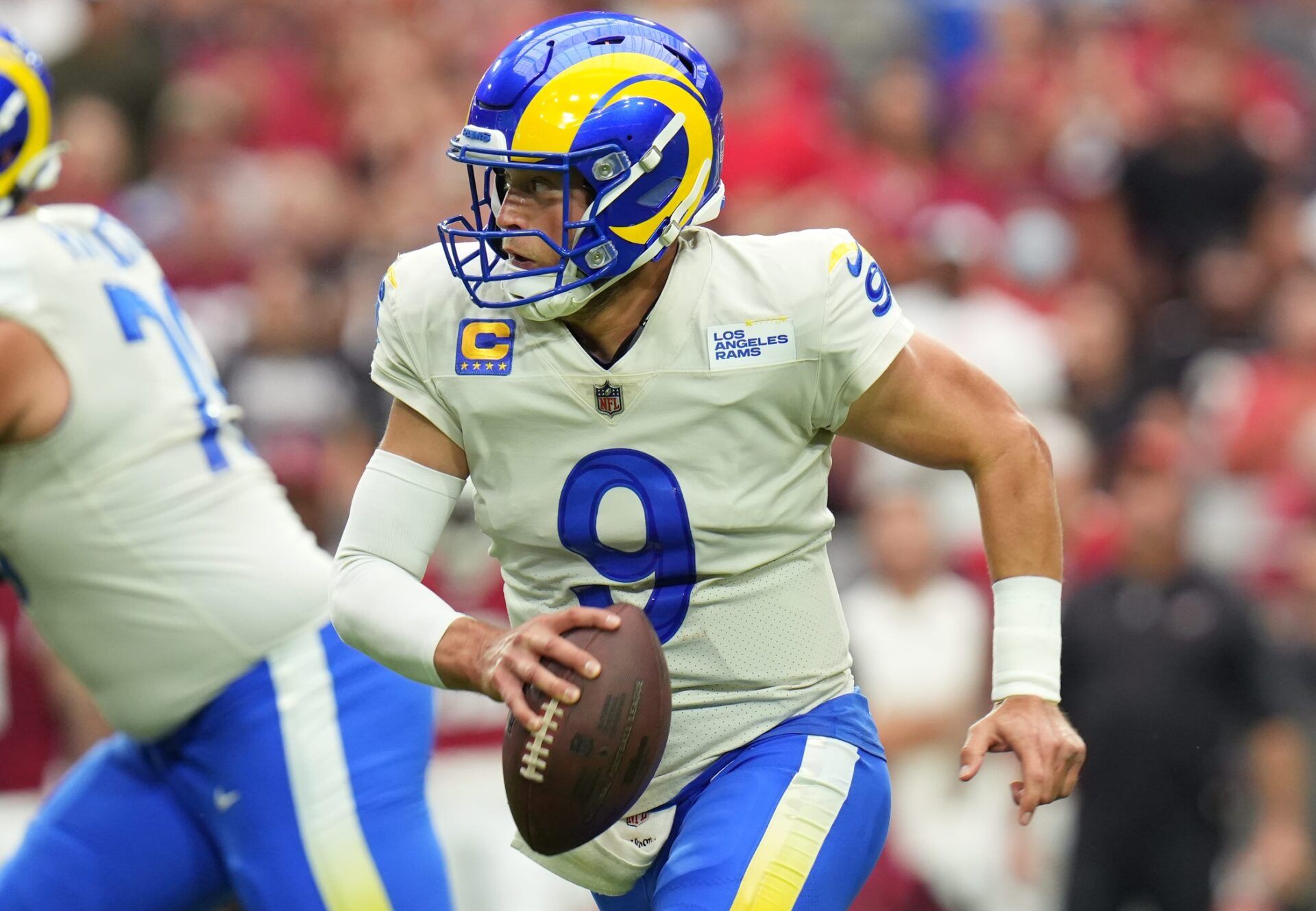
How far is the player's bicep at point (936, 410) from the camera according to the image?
9.78 ft

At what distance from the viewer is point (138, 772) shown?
360 centimetres

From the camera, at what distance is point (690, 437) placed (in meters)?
2.96

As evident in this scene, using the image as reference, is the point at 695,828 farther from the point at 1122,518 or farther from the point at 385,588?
the point at 1122,518

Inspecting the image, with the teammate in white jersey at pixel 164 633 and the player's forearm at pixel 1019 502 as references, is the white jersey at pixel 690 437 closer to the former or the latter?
the player's forearm at pixel 1019 502

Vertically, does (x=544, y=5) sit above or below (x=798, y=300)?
below

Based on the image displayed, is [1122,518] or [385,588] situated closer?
[385,588]

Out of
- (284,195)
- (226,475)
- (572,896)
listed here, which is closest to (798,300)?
(226,475)

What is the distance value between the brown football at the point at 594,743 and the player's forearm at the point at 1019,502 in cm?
63

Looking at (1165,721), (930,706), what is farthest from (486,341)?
(1165,721)

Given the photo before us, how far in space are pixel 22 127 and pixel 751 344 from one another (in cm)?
157

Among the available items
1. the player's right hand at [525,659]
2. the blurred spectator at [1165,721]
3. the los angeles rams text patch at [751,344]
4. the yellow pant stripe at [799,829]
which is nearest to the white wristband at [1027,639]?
the yellow pant stripe at [799,829]

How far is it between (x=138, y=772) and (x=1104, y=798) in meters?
3.47

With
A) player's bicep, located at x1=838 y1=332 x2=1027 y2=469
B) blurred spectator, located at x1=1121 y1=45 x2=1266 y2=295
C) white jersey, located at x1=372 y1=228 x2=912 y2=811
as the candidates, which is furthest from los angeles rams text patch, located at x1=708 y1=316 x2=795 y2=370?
blurred spectator, located at x1=1121 y1=45 x2=1266 y2=295

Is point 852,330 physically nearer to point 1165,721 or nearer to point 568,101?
point 568,101
